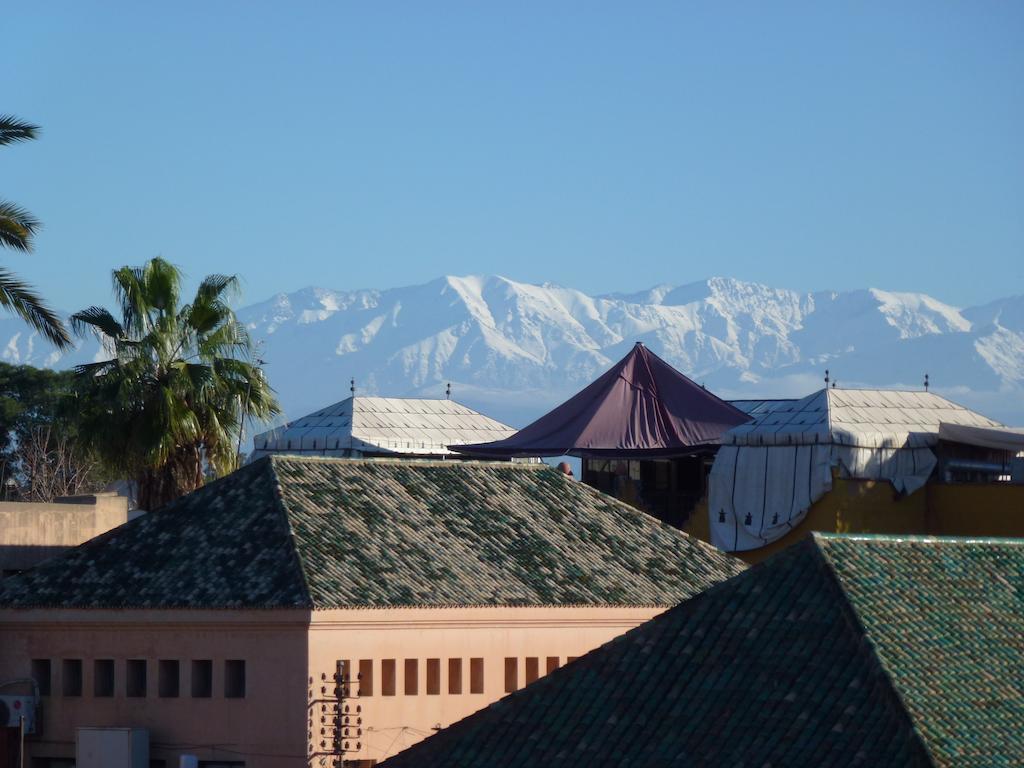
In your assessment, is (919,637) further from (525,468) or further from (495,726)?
(525,468)

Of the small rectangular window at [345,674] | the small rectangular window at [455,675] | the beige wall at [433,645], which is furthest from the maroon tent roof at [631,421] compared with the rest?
the small rectangular window at [345,674]

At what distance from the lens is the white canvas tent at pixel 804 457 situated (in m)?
60.9

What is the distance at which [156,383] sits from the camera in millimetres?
49438

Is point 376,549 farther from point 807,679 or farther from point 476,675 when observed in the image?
point 807,679

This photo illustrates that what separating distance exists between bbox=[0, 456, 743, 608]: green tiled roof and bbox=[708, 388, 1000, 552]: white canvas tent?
13829 mm

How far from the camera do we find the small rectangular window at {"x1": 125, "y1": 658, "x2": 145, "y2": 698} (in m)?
40.4

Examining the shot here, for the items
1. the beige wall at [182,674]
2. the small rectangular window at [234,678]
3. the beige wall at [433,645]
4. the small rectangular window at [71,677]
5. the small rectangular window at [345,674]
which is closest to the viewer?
the small rectangular window at [345,674]

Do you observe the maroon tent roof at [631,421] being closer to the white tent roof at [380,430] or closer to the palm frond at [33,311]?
the white tent roof at [380,430]

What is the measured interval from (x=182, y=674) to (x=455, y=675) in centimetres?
482

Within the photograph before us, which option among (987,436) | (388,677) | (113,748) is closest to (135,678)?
(113,748)

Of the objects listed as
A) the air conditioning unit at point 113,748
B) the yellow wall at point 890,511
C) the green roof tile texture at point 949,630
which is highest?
the green roof tile texture at point 949,630

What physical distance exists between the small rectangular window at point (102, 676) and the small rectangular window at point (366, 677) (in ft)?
15.2

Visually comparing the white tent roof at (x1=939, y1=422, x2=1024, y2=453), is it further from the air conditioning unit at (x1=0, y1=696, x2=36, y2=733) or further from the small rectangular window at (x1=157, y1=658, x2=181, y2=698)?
the air conditioning unit at (x1=0, y1=696, x2=36, y2=733)

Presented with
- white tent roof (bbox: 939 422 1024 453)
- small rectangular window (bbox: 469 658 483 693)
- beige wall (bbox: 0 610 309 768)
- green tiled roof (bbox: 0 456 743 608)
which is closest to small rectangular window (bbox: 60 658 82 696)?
beige wall (bbox: 0 610 309 768)
